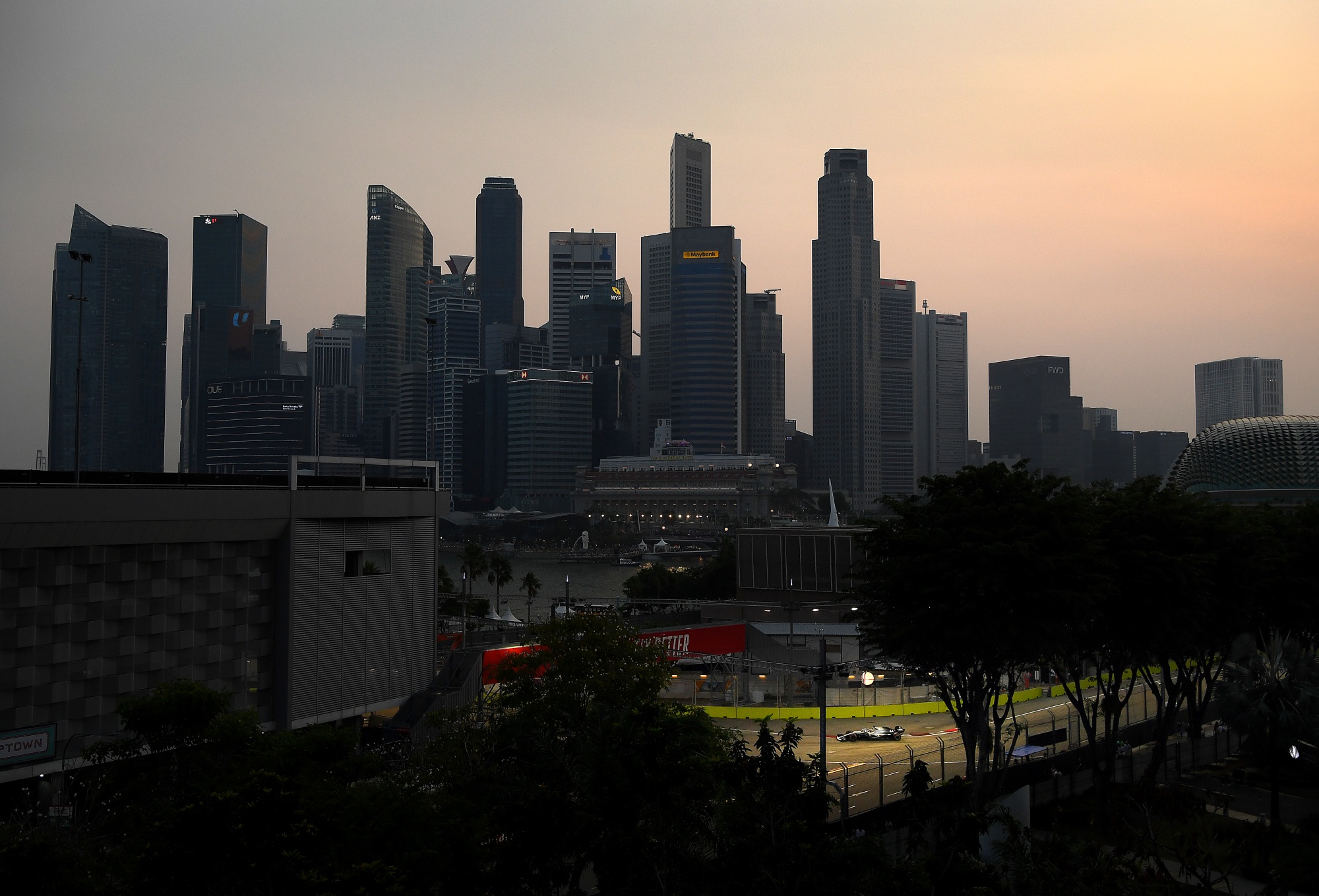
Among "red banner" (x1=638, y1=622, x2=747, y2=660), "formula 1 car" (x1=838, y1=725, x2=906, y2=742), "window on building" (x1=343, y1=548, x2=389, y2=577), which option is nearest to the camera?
"window on building" (x1=343, y1=548, x2=389, y2=577)

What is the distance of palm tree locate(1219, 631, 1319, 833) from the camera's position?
87.3 feet

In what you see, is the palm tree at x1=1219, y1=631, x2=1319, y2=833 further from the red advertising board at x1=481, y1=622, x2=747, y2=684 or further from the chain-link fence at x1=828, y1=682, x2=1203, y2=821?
the red advertising board at x1=481, y1=622, x2=747, y2=684

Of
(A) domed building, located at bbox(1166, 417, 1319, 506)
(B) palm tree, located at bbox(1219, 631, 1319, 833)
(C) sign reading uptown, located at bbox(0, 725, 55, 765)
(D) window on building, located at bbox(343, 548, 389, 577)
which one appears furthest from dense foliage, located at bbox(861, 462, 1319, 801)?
(A) domed building, located at bbox(1166, 417, 1319, 506)

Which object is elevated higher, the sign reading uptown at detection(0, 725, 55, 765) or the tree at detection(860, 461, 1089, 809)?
the tree at detection(860, 461, 1089, 809)

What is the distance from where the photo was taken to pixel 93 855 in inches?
599

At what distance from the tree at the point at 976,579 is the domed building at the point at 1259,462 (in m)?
106

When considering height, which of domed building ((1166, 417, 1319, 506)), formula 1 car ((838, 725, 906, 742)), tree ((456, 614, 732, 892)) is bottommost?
formula 1 car ((838, 725, 906, 742))

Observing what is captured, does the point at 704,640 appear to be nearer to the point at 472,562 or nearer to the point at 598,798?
the point at 472,562

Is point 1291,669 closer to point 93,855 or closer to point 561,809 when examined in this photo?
point 561,809

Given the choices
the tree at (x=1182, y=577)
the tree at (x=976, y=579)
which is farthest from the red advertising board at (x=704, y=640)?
the tree at (x=976, y=579)

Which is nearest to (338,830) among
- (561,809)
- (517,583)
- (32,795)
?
(561,809)

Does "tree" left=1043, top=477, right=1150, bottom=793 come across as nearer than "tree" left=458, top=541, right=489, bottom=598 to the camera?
Yes

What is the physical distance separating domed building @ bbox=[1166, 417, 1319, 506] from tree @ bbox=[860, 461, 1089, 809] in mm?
105590

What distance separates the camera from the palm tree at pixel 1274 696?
87.3 ft
